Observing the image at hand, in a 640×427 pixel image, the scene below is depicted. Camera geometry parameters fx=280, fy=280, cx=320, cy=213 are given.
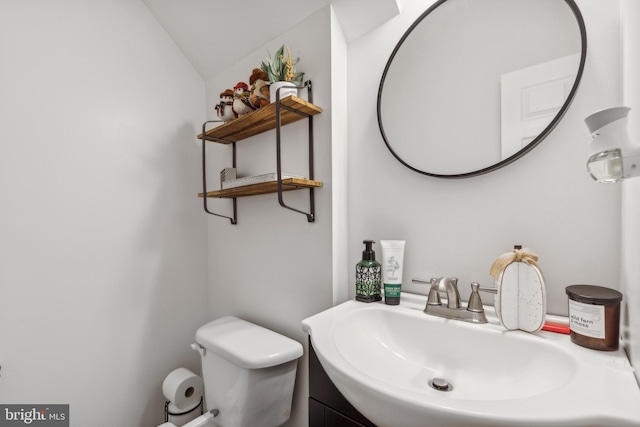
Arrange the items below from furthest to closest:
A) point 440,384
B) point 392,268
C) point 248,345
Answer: point 248,345 → point 392,268 → point 440,384

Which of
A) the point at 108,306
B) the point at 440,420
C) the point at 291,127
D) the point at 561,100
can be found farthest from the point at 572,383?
the point at 108,306

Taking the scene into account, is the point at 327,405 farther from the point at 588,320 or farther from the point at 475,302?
the point at 588,320

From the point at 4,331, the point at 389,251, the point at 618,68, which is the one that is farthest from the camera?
the point at 4,331

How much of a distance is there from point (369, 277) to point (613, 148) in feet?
1.99

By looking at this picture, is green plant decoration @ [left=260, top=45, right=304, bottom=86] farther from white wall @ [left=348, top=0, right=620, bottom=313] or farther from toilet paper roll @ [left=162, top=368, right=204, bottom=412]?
toilet paper roll @ [left=162, top=368, right=204, bottom=412]

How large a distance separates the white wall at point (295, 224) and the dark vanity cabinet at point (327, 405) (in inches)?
7.6

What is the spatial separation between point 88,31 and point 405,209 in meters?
1.43

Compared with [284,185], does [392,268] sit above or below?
below

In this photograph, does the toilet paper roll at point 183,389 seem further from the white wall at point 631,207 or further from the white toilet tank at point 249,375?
the white wall at point 631,207

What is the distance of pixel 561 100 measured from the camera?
66cm

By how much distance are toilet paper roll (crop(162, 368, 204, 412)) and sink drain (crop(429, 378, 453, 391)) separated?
1045mm

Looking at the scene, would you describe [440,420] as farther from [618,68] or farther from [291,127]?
[291,127]

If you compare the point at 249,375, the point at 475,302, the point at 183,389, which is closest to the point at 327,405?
the point at 249,375

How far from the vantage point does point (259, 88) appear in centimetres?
103
